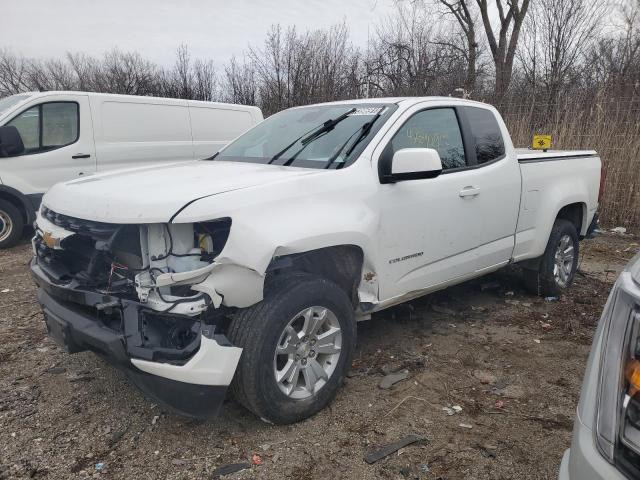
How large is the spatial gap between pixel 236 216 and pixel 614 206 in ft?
26.8

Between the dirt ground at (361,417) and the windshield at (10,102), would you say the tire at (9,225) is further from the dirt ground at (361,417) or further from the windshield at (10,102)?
the dirt ground at (361,417)

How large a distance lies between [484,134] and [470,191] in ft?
2.31

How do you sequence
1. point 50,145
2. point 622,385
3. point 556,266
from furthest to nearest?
point 50,145
point 556,266
point 622,385

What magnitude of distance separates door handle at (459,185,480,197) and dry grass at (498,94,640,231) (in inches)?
224

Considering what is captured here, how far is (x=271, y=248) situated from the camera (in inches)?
96.2

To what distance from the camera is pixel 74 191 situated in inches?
113

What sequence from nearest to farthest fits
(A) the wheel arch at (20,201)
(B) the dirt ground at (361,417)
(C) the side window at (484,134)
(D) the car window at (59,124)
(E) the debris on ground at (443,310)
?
(B) the dirt ground at (361,417), (C) the side window at (484,134), (E) the debris on ground at (443,310), (A) the wheel arch at (20,201), (D) the car window at (59,124)

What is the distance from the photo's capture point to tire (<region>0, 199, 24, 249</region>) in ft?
22.6

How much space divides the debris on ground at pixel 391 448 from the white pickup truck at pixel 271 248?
0.44 m

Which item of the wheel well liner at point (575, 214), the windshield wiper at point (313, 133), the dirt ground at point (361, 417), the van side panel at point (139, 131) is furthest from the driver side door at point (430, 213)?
the van side panel at point (139, 131)

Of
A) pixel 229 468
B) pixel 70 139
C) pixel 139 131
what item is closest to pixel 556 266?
pixel 229 468

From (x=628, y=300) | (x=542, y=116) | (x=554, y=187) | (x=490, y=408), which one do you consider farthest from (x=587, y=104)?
(x=628, y=300)

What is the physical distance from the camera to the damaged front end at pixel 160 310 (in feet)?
7.71

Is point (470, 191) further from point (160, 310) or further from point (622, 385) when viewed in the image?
point (622, 385)
